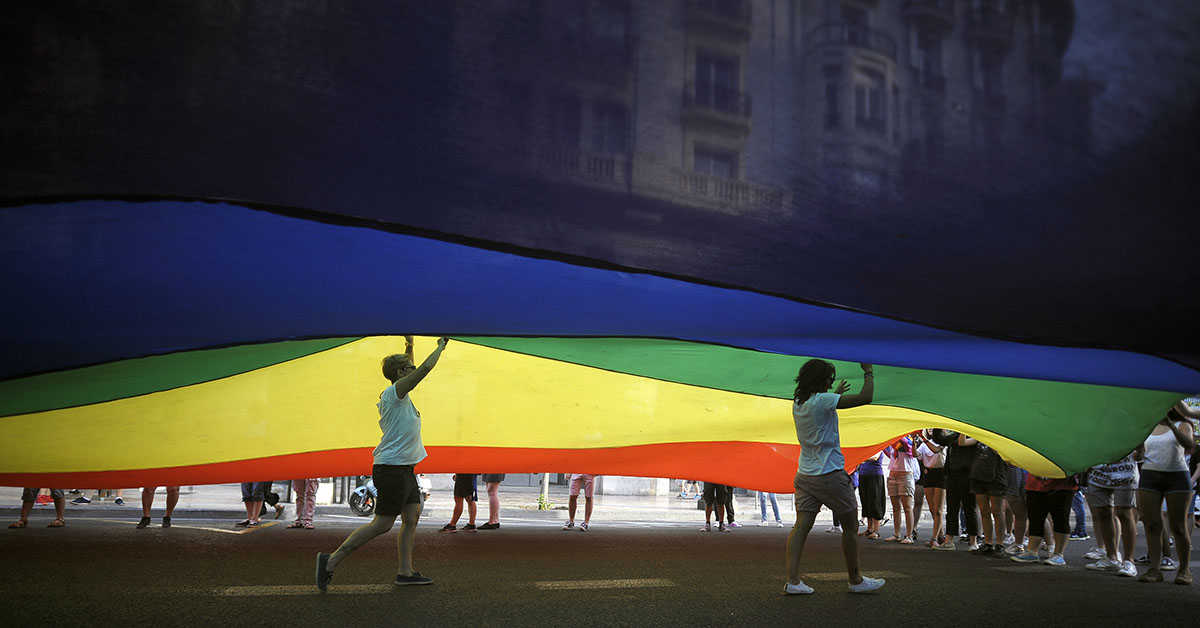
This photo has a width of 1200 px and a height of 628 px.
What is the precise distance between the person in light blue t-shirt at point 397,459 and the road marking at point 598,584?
106 centimetres

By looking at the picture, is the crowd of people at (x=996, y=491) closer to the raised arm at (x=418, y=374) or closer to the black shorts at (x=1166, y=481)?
the black shorts at (x=1166, y=481)

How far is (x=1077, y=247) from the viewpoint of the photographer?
3125 mm

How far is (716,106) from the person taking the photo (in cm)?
262

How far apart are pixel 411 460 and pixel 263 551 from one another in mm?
3326

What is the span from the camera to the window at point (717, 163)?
105 inches

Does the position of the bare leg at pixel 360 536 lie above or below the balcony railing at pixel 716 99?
below

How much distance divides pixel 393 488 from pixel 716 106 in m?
3.42

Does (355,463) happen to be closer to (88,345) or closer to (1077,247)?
(88,345)

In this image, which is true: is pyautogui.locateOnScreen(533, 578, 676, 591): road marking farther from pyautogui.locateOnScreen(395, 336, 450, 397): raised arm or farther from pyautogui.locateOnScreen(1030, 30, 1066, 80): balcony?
pyautogui.locateOnScreen(1030, 30, 1066, 80): balcony

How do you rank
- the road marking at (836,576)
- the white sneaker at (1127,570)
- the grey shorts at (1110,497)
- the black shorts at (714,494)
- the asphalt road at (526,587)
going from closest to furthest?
the asphalt road at (526,587) < the road marking at (836,576) < the white sneaker at (1127,570) < the grey shorts at (1110,497) < the black shorts at (714,494)

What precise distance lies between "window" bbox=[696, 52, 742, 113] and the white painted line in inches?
154

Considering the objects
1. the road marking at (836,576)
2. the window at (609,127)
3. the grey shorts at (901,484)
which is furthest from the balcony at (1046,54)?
the grey shorts at (901,484)

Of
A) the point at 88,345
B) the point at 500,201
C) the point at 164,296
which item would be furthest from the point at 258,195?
the point at 88,345

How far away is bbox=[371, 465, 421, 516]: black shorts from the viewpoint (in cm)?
502
